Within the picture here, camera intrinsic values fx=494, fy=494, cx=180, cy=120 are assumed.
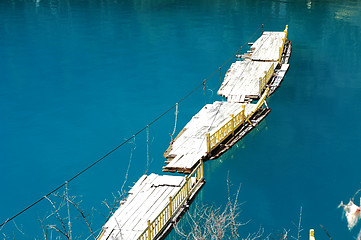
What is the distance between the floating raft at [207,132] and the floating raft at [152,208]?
1604 millimetres

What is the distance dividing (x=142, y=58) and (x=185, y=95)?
36.3ft

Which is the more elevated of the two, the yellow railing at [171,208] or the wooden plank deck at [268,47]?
the wooden plank deck at [268,47]

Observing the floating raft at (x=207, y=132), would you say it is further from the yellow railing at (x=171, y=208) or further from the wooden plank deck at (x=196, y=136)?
the yellow railing at (x=171, y=208)

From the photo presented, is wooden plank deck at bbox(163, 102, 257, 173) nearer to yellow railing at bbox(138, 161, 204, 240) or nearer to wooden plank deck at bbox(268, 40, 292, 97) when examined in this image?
yellow railing at bbox(138, 161, 204, 240)

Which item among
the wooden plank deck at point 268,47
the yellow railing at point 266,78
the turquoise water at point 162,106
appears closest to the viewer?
the turquoise water at point 162,106

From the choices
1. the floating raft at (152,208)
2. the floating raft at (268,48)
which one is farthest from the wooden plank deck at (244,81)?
the floating raft at (152,208)

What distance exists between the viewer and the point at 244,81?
3588cm

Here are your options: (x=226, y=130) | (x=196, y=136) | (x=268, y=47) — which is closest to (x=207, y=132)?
(x=196, y=136)

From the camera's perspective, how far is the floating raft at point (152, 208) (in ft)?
61.9

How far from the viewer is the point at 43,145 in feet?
99.8

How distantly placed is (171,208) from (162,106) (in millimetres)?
16084

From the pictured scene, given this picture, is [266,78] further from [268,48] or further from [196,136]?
[196,136]

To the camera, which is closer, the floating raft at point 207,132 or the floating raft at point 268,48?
the floating raft at point 207,132

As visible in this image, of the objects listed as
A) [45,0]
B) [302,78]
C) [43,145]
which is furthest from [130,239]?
[45,0]
